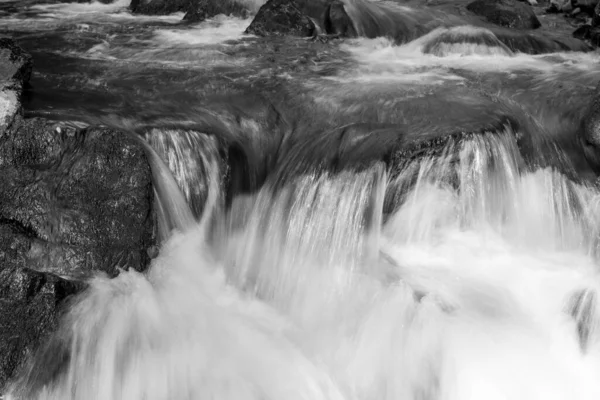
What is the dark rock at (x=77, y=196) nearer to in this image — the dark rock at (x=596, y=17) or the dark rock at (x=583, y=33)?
the dark rock at (x=583, y=33)

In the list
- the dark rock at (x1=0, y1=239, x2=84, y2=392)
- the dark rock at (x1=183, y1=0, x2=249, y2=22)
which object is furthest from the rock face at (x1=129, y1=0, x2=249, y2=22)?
the dark rock at (x1=0, y1=239, x2=84, y2=392)

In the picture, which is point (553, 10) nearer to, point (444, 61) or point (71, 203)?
point (444, 61)

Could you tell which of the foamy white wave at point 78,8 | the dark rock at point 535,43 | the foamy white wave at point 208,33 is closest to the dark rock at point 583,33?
the dark rock at point 535,43

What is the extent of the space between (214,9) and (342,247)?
670 centimetres

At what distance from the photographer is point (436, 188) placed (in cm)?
575

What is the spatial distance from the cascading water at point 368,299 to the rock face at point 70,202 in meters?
0.21

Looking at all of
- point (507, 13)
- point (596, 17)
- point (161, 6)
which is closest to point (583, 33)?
point (596, 17)

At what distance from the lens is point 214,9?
1110cm

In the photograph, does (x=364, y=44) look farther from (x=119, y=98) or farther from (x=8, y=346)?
(x=8, y=346)

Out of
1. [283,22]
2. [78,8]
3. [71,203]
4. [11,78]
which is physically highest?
[11,78]

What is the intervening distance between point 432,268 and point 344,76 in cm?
338

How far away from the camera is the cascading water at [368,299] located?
4.61m

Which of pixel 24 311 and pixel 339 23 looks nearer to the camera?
pixel 24 311

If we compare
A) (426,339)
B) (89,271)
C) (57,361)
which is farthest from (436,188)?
(57,361)
